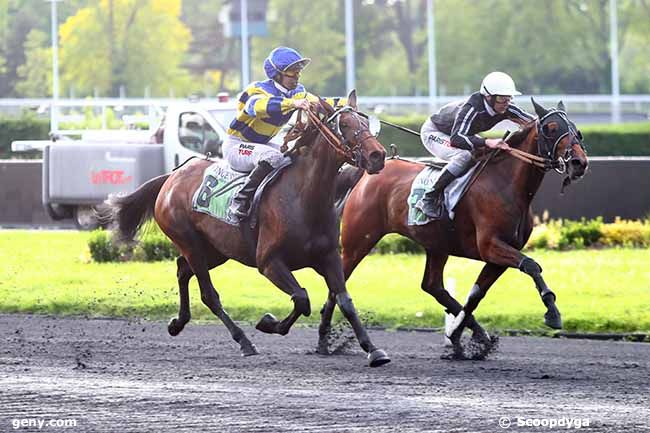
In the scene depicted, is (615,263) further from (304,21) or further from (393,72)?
(393,72)

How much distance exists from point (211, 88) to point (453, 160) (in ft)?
195

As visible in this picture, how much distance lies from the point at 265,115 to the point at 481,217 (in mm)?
1903

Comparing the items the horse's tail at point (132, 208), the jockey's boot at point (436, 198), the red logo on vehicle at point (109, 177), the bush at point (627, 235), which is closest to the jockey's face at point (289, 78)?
the jockey's boot at point (436, 198)

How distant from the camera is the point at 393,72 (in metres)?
70.4

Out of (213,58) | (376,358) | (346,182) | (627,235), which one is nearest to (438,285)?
(346,182)

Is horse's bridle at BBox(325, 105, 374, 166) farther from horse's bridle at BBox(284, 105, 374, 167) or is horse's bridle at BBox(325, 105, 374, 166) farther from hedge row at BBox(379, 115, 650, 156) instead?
hedge row at BBox(379, 115, 650, 156)

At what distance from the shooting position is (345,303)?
1021 centimetres

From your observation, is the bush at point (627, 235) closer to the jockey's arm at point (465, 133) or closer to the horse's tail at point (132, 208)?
the jockey's arm at point (465, 133)

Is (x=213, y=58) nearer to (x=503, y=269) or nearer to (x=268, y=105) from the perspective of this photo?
(x=503, y=269)

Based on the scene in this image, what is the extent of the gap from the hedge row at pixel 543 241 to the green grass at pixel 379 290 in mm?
274

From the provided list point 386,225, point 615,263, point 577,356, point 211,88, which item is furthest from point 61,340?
point 211,88

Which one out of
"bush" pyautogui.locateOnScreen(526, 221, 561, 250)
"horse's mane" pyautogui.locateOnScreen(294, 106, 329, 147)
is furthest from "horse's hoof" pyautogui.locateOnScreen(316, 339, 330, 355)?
"bush" pyautogui.locateOnScreen(526, 221, 561, 250)

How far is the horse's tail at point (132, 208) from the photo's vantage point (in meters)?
12.6

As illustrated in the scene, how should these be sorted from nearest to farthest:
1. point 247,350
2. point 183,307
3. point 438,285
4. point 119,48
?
point 247,350 → point 183,307 → point 438,285 → point 119,48
